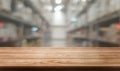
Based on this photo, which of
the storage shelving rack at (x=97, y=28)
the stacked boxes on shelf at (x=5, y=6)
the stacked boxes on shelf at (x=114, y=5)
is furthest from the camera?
the storage shelving rack at (x=97, y=28)

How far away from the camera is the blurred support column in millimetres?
1832

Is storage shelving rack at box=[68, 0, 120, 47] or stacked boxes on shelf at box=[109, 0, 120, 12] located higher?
stacked boxes on shelf at box=[109, 0, 120, 12]

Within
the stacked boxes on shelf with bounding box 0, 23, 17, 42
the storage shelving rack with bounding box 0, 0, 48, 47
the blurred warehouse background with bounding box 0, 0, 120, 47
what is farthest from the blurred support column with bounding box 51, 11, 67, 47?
the stacked boxes on shelf with bounding box 0, 23, 17, 42

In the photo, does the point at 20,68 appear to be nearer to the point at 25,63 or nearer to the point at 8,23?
the point at 25,63

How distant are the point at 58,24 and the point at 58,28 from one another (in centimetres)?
6

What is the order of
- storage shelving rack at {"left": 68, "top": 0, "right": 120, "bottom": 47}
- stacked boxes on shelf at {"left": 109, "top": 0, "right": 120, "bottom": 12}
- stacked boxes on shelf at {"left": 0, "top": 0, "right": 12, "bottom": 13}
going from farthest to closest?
storage shelving rack at {"left": 68, "top": 0, "right": 120, "bottom": 47}, stacked boxes on shelf at {"left": 109, "top": 0, "right": 120, "bottom": 12}, stacked boxes on shelf at {"left": 0, "top": 0, "right": 12, "bottom": 13}

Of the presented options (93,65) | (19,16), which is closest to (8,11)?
(19,16)

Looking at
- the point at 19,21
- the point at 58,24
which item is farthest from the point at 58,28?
the point at 19,21

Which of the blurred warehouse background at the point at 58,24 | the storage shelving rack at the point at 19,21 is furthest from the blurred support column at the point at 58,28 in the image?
the storage shelving rack at the point at 19,21

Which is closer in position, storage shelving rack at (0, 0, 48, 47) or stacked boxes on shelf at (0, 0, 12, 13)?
stacked boxes on shelf at (0, 0, 12, 13)

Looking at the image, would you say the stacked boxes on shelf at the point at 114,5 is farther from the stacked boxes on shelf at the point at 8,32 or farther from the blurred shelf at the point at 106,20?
the stacked boxes on shelf at the point at 8,32

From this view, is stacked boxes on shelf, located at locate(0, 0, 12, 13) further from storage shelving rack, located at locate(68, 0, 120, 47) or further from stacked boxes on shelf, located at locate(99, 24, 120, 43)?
stacked boxes on shelf, located at locate(99, 24, 120, 43)

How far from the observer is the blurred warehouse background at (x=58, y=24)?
1.81 m

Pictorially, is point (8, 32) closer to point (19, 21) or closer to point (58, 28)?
point (19, 21)
